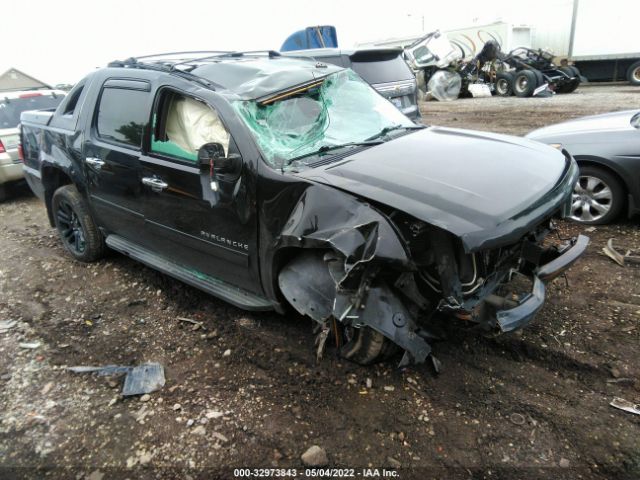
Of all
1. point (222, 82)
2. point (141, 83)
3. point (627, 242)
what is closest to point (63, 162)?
point (141, 83)

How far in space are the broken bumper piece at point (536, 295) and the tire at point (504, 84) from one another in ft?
53.9

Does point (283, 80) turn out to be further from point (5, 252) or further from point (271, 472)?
point (5, 252)

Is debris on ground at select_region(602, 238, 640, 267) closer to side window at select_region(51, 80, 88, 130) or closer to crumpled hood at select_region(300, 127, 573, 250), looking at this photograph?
crumpled hood at select_region(300, 127, 573, 250)

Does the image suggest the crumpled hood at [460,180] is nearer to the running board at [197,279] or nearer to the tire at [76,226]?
the running board at [197,279]

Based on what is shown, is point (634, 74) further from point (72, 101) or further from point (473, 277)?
point (72, 101)

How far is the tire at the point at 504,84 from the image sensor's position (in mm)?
Result: 17469

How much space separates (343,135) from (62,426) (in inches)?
97.0

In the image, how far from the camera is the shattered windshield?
2.93m

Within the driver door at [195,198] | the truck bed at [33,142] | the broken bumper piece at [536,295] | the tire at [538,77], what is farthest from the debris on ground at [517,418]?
the tire at [538,77]

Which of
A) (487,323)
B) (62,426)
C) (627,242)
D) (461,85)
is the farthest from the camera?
(461,85)

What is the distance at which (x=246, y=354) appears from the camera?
310 cm

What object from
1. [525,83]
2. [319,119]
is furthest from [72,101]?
[525,83]

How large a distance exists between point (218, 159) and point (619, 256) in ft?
11.1

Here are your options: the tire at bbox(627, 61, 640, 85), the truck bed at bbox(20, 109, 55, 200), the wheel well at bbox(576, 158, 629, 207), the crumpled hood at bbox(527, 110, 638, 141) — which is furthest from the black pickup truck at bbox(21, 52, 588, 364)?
the tire at bbox(627, 61, 640, 85)
